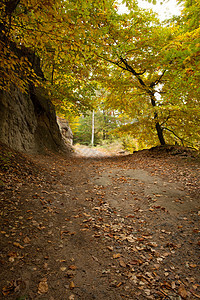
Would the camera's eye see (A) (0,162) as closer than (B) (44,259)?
No

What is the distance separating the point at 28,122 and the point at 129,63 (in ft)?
21.7

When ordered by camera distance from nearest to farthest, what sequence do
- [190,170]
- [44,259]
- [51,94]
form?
[44,259]
[190,170]
[51,94]

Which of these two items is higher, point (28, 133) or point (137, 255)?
point (28, 133)

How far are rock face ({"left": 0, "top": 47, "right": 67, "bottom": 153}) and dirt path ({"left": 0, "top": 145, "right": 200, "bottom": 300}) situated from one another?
1.65m

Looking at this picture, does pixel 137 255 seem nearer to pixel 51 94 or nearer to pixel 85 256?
pixel 85 256

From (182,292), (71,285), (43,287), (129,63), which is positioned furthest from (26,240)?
(129,63)

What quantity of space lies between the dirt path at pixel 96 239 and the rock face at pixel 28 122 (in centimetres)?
165

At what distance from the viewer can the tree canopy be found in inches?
182

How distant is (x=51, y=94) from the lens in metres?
9.43

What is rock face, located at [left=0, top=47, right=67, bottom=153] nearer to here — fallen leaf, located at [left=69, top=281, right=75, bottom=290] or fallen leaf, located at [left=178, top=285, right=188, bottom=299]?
fallen leaf, located at [left=69, top=281, right=75, bottom=290]

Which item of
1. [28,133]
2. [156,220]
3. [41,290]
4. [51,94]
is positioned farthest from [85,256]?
[51,94]

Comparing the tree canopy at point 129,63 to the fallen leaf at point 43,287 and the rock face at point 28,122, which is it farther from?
the fallen leaf at point 43,287

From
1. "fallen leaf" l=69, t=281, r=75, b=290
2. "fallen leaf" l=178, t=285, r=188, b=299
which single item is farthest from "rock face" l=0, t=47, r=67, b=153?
"fallen leaf" l=178, t=285, r=188, b=299

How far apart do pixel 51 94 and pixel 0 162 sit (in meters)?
5.92
